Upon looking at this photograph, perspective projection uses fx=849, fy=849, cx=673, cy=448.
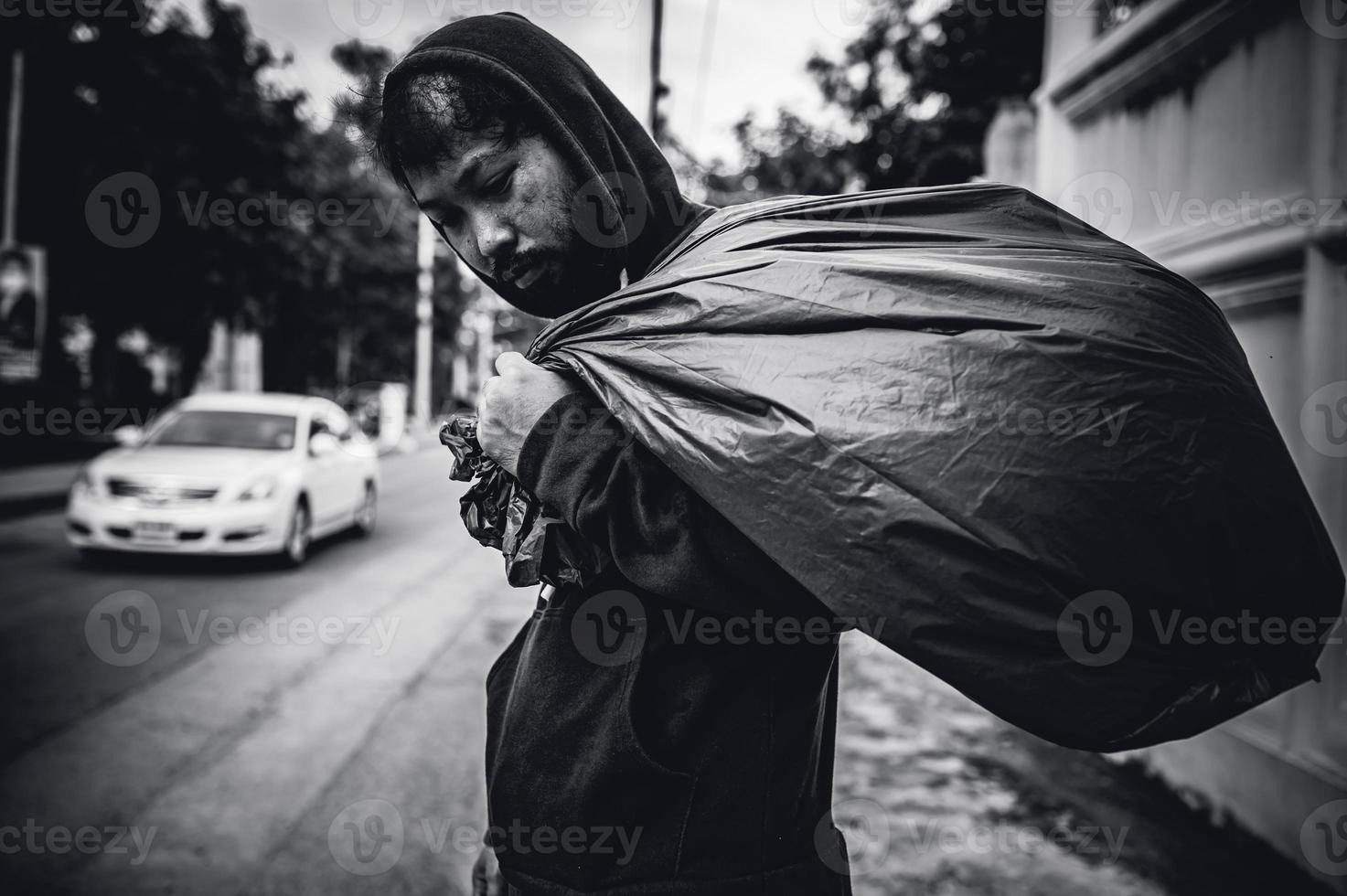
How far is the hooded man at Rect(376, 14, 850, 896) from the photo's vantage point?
0.92 metres

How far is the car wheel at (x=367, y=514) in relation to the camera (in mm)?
10227

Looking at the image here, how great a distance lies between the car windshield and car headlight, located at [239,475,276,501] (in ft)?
2.79

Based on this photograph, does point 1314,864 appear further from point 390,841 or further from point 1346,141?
point 390,841

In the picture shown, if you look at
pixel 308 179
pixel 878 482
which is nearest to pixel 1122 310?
pixel 878 482

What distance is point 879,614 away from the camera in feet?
2.62

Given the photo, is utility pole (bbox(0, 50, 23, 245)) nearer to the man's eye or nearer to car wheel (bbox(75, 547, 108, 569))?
car wheel (bbox(75, 547, 108, 569))

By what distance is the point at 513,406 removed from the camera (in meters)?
0.98

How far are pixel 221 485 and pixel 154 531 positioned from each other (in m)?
0.65

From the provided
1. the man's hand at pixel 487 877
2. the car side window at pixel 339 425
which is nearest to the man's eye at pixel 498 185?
the man's hand at pixel 487 877

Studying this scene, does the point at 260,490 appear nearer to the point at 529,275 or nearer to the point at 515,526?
the point at 529,275

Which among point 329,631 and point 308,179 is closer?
point 329,631

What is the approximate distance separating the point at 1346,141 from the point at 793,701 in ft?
10.5

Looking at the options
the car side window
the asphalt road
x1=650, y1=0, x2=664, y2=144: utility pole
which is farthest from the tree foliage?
the asphalt road

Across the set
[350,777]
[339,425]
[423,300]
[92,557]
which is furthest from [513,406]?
[423,300]
